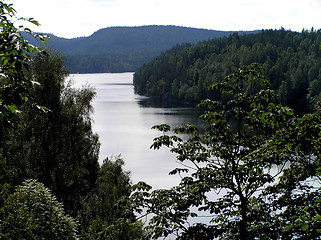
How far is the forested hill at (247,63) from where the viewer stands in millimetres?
74094

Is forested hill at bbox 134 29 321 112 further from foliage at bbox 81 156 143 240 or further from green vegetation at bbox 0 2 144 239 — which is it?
green vegetation at bbox 0 2 144 239

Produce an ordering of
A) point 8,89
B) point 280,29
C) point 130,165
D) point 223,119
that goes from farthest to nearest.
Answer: point 280,29, point 130,165, point 223,119, point 8,89

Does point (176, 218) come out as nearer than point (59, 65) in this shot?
Yes

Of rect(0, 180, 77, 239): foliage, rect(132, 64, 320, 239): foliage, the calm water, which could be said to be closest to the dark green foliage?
the calm water

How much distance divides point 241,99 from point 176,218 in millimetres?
2962

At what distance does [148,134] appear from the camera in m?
53.6

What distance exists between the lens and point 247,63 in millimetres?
105500

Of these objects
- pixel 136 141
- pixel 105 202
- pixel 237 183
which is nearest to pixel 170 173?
pixel 237 183

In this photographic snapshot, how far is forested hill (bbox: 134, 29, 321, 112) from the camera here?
74.1 metres

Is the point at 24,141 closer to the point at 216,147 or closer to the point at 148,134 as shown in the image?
the point at 216,147

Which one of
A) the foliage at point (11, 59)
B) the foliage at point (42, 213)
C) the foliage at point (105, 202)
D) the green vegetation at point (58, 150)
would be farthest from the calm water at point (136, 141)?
the foliage at point (11, 59)

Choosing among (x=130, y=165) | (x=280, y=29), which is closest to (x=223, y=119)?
(x=130, y=165)

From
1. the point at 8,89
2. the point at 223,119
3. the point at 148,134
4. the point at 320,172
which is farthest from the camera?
the point at 148,134

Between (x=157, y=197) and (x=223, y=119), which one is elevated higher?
(x=223, y=119)
